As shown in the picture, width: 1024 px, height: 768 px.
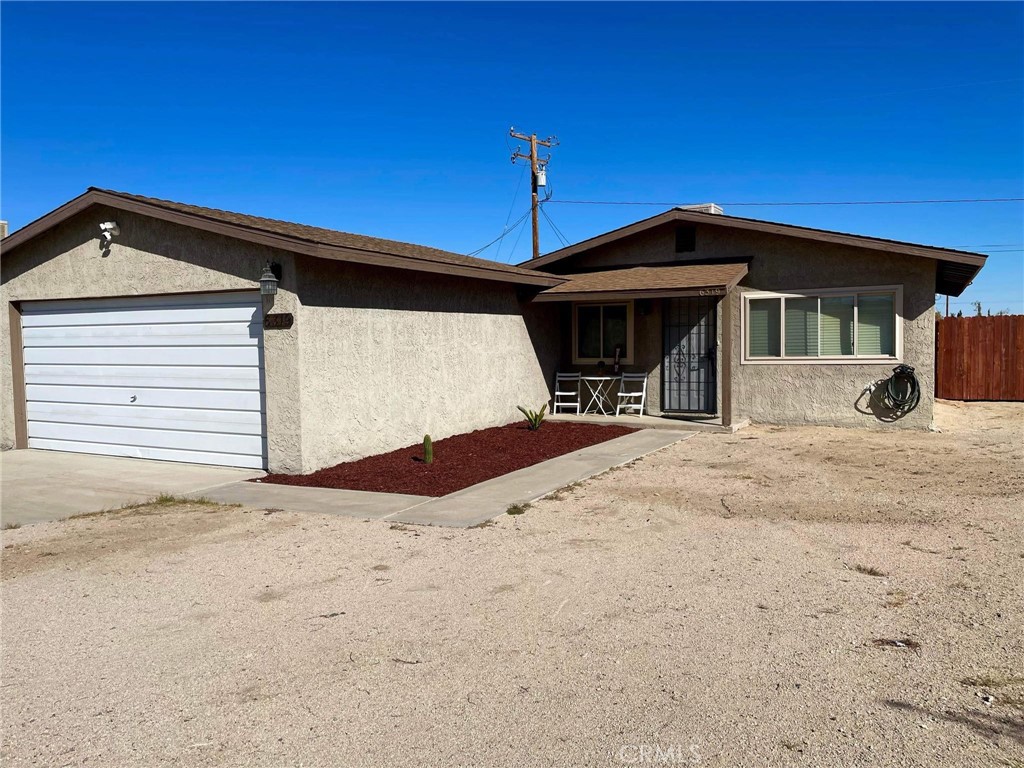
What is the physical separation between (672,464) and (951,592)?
17.5ft

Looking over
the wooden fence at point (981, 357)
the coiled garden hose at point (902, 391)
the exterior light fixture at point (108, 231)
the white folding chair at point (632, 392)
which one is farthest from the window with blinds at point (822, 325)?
the exterior light fixture at point (108, 231)

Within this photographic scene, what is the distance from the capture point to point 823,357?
13867 millimetres

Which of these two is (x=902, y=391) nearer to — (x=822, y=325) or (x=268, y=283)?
(x=822, y=325)

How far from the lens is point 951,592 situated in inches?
205

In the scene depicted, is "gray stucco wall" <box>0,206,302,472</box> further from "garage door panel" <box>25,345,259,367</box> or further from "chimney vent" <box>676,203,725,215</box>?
"chimney vent" <box>676,203,725,215</box>

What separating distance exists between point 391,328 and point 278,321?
195 centimetres

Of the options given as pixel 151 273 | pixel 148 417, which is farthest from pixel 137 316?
pixel 148 417

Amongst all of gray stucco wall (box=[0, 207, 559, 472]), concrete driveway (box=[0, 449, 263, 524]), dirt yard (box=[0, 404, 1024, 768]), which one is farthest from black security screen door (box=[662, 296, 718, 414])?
concrete driveway (box=[0, 449, 263, 524])

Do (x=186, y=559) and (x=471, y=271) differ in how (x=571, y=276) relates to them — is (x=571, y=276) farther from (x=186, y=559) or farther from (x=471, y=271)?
(x=186, y=559)

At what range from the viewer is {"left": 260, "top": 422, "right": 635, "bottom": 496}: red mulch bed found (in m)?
9.36

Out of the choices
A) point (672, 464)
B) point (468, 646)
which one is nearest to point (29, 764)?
point (468, 646)

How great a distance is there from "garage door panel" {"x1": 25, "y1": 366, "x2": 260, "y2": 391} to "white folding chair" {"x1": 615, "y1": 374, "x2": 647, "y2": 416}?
7352 millimetres

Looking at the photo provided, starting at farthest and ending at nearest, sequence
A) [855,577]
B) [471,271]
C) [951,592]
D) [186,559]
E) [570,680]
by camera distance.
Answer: [471,271] → [186,559] → [855,577] → [951,592] → [570,680]

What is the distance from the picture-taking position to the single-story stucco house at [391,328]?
32.8ft
